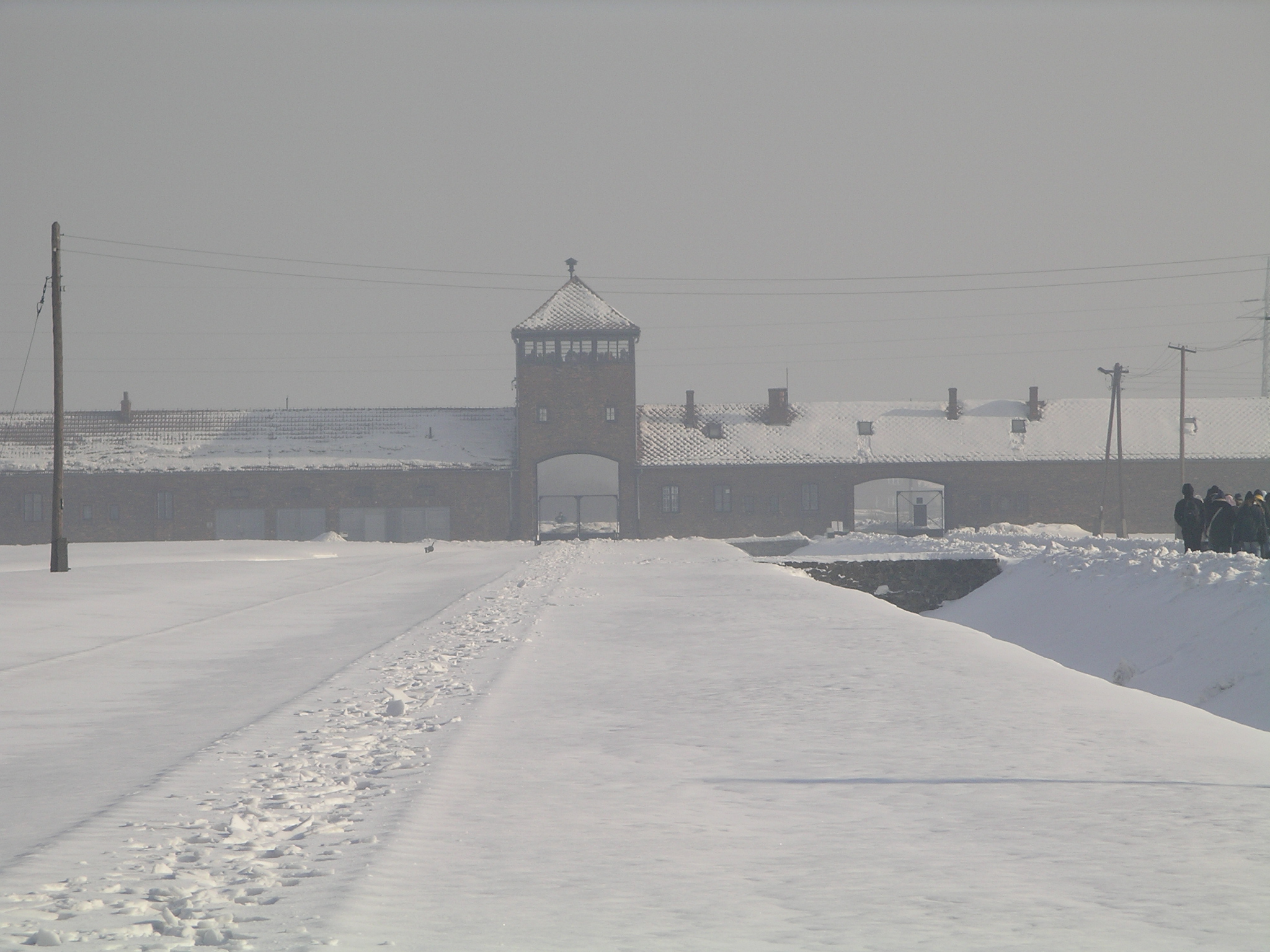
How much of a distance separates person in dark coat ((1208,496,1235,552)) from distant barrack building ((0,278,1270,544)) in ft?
112

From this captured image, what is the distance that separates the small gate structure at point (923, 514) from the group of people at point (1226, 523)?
31.2m

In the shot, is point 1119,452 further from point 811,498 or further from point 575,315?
point 575,315

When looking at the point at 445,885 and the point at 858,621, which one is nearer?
the point at 445,885

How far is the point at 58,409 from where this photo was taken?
990 inches

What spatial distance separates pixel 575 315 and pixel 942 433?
18.9 metres

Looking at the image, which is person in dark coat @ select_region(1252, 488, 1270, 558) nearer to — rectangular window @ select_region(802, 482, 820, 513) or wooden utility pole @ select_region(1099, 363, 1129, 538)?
wooden utility pole @ select_region(1099, 363, 1129, 538)

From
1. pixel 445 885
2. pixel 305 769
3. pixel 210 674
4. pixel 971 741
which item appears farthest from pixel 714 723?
pixel 210 674

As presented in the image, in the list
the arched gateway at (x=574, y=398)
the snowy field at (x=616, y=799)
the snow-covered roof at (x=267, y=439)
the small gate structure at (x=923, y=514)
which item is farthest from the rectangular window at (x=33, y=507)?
the snowy field at (x=616, y=799)

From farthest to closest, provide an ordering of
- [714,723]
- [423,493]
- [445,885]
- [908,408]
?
[908,408], [423,493], [714,723], [445,885]

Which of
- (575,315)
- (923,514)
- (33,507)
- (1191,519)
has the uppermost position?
(575,315)

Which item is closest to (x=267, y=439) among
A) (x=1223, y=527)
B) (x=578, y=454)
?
(x=578, y=454)

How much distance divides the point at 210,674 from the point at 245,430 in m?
47.4

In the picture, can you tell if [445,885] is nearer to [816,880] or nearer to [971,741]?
[816,880]

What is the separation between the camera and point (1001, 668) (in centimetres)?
1046
